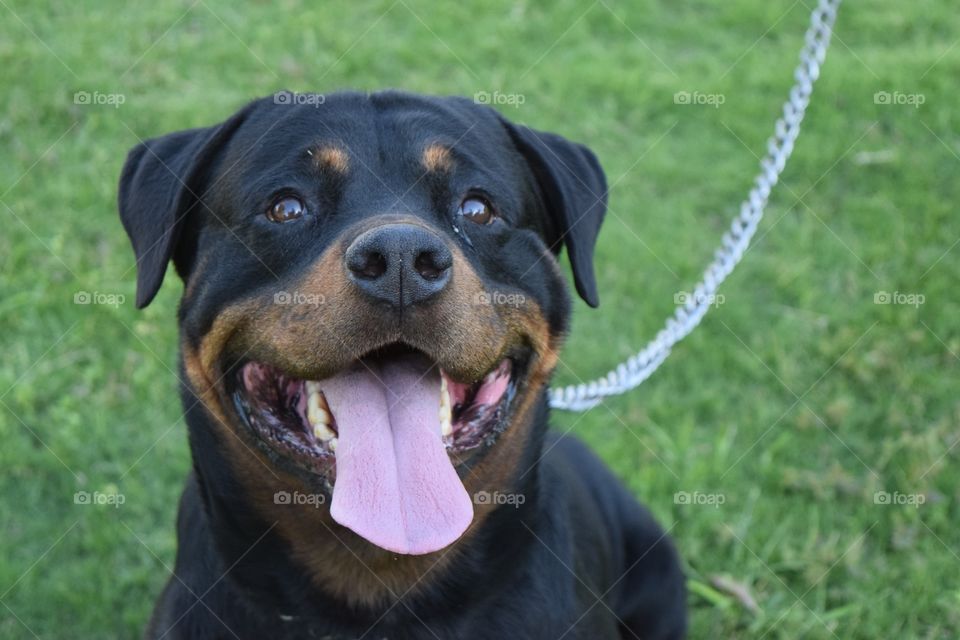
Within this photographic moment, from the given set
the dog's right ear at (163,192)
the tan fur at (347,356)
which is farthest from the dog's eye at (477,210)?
the dog's right ear at (163,192)

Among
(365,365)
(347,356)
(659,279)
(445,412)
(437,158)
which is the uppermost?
(437,158)

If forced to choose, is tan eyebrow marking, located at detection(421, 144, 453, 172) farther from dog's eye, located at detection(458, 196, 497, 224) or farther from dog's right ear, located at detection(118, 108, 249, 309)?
dog's right ear, located at detection(118, 108, 249, 309)

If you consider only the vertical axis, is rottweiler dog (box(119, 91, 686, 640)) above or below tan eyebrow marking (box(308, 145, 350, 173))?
below

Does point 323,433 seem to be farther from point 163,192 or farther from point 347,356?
point 163,192

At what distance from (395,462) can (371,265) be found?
0.46 m

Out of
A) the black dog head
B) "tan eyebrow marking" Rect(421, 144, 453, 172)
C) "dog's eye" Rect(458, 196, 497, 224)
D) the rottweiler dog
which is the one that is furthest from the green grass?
"tan eyebrow marking" Rect(421, 144, 453, 172)

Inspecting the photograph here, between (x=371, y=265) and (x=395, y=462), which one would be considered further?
(x=395, y=462)

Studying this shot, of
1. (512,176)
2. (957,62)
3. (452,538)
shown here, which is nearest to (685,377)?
(512,176)

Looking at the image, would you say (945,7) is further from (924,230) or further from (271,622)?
(271,622)

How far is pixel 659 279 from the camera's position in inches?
200

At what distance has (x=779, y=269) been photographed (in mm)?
5180

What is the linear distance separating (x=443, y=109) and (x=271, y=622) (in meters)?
1.36

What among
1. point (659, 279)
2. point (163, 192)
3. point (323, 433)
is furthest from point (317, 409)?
point (659, 279)

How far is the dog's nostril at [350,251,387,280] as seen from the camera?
2.22m
